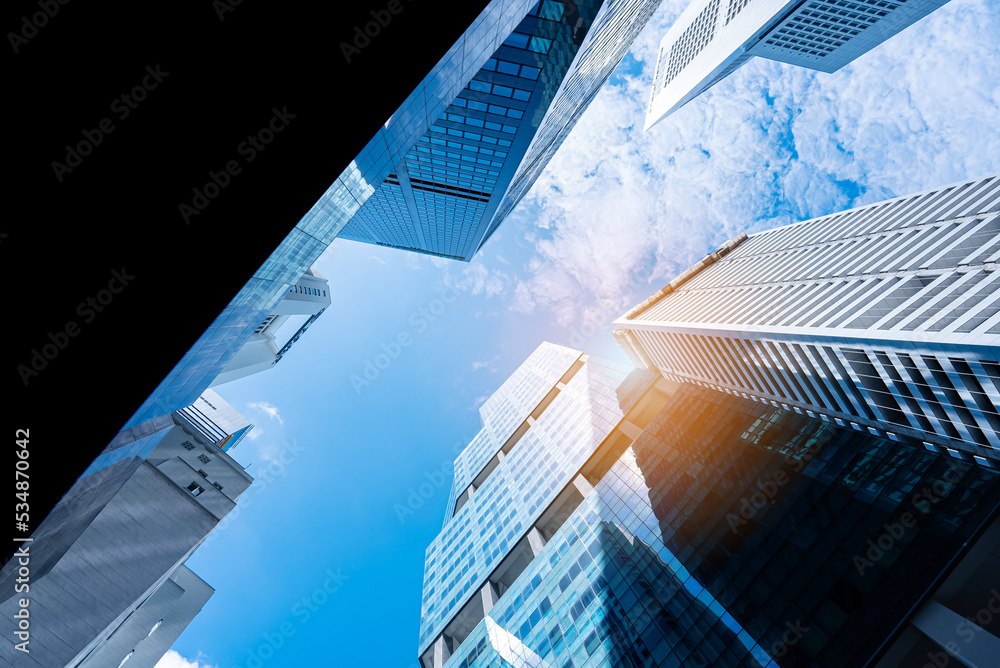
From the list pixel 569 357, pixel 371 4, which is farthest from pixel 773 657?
pixel 569 357

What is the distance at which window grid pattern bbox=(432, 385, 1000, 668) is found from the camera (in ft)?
82.4

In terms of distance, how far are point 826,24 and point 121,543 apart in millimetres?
134765

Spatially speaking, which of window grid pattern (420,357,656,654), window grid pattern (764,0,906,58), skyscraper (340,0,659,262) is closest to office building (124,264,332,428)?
skyscraper (340,0,659,262)

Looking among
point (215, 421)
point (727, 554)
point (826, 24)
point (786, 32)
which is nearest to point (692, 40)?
point (786, 32)

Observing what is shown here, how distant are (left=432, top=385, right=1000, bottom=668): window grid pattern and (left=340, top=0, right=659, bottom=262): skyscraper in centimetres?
4135

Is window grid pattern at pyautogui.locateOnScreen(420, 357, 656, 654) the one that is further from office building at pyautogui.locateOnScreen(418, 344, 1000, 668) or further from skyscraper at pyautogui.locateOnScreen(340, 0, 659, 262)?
skyscraper at pyautogui.locateOnScreen(340, 0, 659, 262)

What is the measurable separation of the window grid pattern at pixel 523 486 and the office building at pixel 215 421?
4154cm

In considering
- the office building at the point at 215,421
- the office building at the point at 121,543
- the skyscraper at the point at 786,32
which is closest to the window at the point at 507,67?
the office building at the point at 121,543

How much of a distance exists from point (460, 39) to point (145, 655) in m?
71.9

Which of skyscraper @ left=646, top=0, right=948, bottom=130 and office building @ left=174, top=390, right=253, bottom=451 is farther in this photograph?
skyscraper @ left=646, top=0, right=948, bottom=130

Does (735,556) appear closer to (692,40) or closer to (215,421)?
(215,421)

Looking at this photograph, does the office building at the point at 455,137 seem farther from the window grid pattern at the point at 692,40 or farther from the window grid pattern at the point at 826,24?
the window grid pattern at the point at 692,40

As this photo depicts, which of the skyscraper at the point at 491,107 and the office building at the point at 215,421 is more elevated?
the skyscraper at the point at 491,107

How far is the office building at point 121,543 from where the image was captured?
16.5 metres
